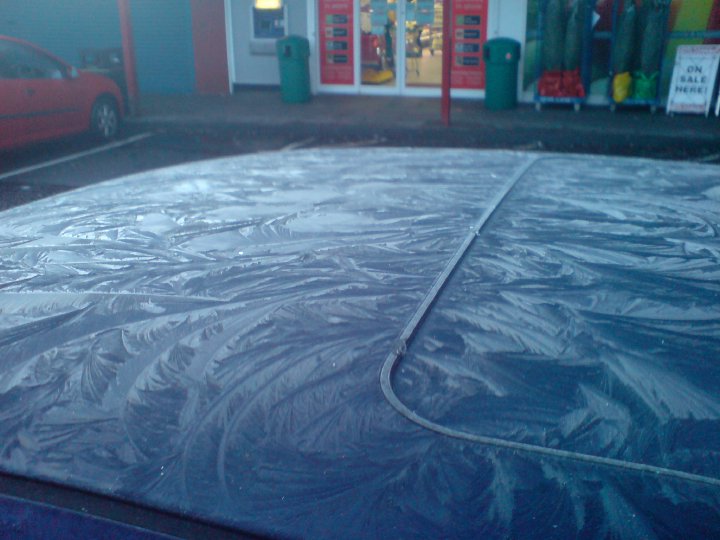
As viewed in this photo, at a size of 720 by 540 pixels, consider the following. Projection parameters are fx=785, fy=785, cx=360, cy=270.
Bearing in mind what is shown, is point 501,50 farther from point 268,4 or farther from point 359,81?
point 268,4

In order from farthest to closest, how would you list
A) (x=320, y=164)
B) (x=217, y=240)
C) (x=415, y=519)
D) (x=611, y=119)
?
(x=611, y=119), (x=320, y=164), (x=217, y=240), (x=415, y=519)

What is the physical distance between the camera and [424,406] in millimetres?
1196

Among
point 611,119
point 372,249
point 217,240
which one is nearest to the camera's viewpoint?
point 372,249

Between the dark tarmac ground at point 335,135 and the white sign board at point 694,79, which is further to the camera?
the white sign board at point 694,79

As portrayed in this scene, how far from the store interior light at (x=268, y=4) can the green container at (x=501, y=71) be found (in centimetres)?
441

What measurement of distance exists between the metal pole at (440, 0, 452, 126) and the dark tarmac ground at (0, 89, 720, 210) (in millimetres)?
222

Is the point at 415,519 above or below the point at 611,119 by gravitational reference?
above

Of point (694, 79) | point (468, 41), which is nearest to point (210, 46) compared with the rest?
point (468, 41)

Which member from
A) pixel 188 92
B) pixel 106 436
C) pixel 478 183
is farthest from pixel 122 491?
pixel 188 92

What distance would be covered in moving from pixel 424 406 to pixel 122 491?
1.47 feet

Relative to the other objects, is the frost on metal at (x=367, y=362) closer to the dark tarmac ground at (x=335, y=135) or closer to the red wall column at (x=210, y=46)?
the dark tarmac ground at (x=335, y=135)

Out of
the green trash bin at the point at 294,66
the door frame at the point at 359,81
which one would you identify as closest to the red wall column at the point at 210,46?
the door frame at the point at 359,81

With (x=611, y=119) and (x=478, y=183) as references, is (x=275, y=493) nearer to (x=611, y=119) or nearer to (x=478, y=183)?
(x=478, y=183)

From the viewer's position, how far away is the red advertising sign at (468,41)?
13.9 m
